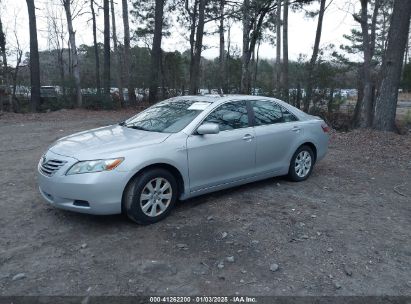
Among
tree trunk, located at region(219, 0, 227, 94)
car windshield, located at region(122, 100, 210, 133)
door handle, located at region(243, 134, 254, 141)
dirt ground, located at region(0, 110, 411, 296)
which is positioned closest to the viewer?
dirt ground, located at region(0, 110, 411, 296)

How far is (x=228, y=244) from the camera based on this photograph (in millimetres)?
4137

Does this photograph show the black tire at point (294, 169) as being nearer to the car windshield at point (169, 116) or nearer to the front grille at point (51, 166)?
the car windshield at point (169, 116)

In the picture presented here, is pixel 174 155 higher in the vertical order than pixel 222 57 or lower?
lower

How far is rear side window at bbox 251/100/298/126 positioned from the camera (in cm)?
584

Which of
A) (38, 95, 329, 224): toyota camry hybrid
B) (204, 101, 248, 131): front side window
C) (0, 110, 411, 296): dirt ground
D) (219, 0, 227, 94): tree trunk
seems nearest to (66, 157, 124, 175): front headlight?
(38, 95, 329, 224): toyota camry hybrid

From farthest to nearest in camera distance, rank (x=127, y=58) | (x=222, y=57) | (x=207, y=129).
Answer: (x=222, y=57) → (x=127, y=58) → (x=207, y=129)

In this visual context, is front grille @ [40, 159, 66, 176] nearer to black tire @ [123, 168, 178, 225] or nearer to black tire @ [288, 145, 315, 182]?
black tire @ [123, 168, 178, 225]

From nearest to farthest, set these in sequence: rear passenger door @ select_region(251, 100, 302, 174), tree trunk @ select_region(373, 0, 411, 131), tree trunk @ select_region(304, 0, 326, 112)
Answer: rear passenger door @ select_region(251, 100, 302, 174), tree trunk @ select_region(373, 0, 411, 131), tree trunk @ select_region(304, 0, 326, 112)

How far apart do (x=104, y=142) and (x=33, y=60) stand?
676 inches

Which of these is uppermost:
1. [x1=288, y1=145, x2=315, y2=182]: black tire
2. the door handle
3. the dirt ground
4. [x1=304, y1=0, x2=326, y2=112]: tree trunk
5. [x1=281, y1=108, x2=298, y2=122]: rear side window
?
[x1=304, y1=0, x2=326, y2=112]: tree trunk

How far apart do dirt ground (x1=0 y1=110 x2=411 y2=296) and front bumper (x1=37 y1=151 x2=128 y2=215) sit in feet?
1.09

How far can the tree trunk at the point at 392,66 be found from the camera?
10750 millimetres

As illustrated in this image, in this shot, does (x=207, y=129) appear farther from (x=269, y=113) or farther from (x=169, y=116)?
(x=269, y=113)

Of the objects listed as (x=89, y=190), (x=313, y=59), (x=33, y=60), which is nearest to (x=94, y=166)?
(x=89, y=190)
